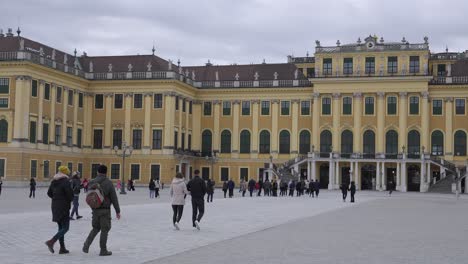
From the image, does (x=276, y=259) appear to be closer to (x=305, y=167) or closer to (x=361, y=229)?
(x=361, y=229)

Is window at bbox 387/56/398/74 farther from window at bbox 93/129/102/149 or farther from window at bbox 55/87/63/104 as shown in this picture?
window at bbox 55/87/63/104

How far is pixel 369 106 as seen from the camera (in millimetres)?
76125

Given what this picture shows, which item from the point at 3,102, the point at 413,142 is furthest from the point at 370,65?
the point at 3,102

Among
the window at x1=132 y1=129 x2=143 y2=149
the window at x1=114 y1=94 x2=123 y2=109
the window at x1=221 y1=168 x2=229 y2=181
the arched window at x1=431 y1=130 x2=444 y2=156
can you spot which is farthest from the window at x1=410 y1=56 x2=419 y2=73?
the window at x1=114 y1=94 x2=123 y2=109

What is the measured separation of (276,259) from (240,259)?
2.12 ft

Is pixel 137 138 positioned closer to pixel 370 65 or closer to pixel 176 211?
pixel 370 65

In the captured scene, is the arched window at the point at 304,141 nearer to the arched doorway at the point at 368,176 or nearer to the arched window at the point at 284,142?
the arched window at the point at 284,142

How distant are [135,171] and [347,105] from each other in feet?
72.9

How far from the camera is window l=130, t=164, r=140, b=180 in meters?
75.1

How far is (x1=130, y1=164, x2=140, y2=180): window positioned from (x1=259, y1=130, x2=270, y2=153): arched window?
13227mm

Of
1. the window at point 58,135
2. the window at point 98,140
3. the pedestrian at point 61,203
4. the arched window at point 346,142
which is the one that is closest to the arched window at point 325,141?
the arched window at point 346,142

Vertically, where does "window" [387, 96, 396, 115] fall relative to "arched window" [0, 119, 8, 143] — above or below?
above

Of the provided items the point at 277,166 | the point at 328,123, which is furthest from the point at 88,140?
the point at 328,123

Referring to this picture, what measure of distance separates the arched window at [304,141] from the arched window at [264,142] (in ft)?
11.2
